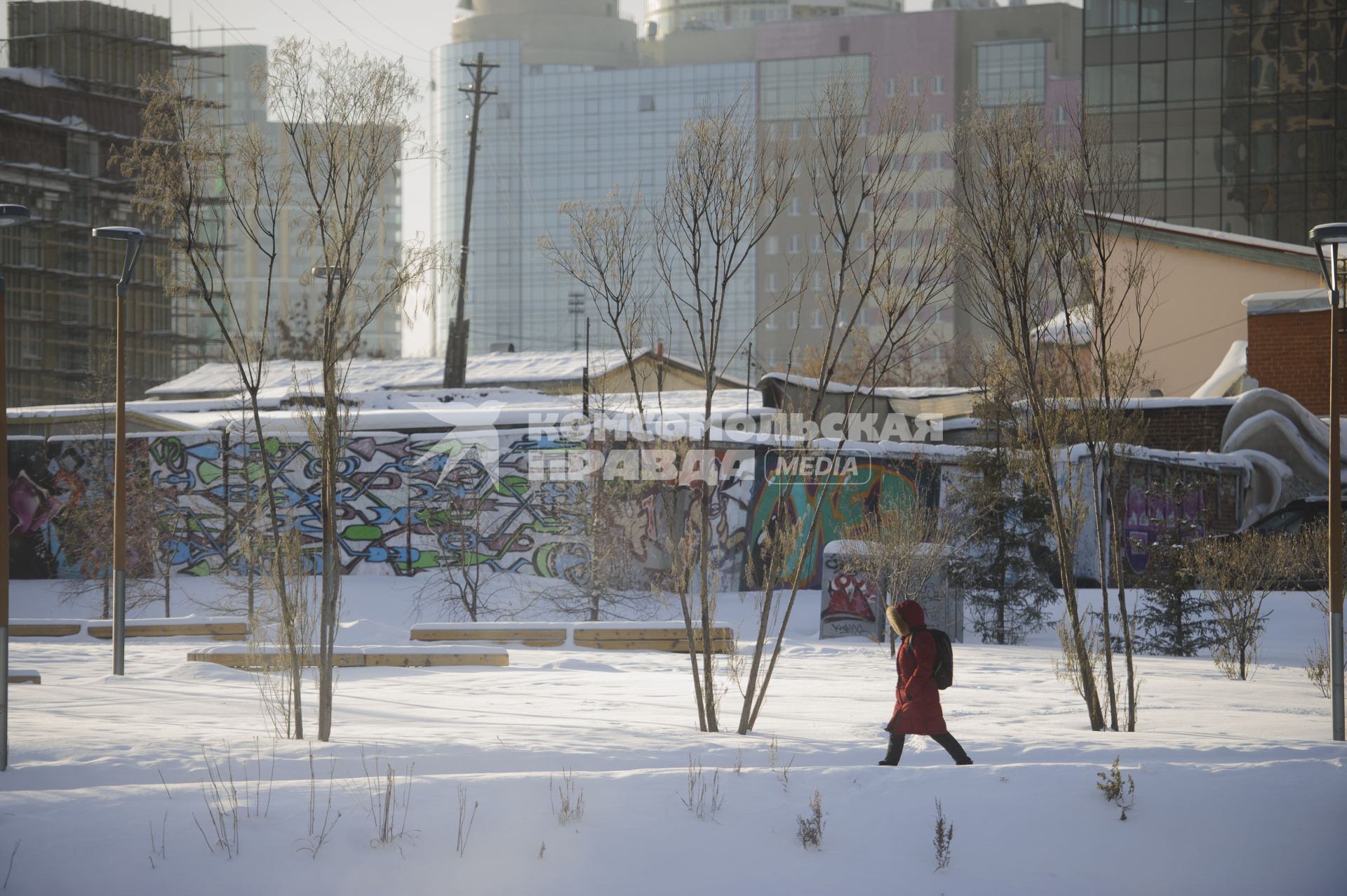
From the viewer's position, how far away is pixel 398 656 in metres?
13.7

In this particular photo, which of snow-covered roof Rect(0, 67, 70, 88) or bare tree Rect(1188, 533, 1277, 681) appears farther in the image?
snow-covered roof Rect(0, 67, 70, 88)

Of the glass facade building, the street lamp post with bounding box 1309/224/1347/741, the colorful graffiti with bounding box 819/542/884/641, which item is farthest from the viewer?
the glass facade building

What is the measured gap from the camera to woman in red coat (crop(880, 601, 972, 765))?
306 inches

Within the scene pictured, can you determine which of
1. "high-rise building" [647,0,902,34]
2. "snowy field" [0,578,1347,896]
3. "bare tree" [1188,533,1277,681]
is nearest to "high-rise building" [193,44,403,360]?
"high-rise building" [647,0,902,34]

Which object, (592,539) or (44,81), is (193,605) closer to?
Answer: (592,539)

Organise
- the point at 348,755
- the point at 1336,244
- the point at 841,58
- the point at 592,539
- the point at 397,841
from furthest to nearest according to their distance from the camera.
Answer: the point at 841,58 < the point at 592,539 < the point at 1336,244 < the point at 348,755 < the point at 397,841

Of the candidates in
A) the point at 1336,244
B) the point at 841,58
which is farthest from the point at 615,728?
the point at 841,58

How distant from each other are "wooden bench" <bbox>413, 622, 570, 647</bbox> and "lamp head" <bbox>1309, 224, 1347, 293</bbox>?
9337 mm

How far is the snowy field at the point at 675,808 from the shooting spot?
6.32 m

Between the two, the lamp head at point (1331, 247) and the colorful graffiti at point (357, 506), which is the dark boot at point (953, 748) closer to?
the lamp head at point (1331, 247)

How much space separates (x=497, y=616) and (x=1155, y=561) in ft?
31.3

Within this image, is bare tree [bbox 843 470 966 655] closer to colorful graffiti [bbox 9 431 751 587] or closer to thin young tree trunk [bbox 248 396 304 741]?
colorful graffiti [bbox 9 431 751 587]

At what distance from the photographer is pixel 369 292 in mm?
8742

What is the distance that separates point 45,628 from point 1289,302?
21574 millimetres
